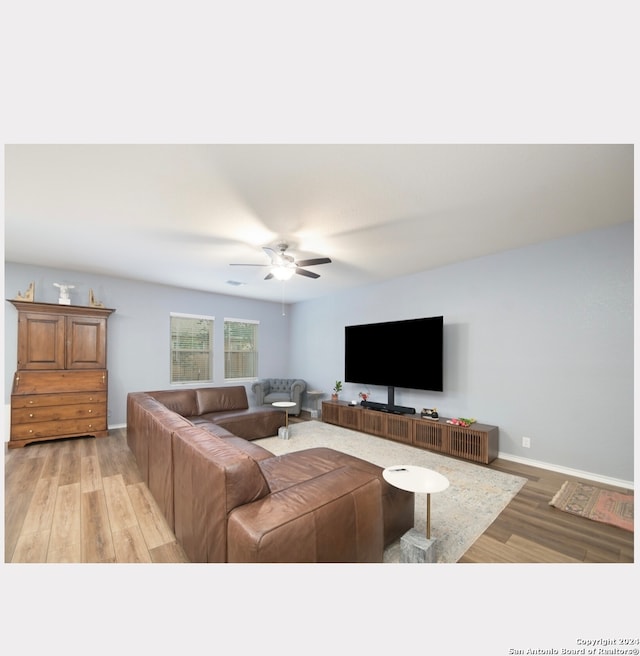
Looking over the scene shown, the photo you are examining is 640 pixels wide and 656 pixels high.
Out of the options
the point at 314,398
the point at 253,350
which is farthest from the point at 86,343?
the point at 314,398

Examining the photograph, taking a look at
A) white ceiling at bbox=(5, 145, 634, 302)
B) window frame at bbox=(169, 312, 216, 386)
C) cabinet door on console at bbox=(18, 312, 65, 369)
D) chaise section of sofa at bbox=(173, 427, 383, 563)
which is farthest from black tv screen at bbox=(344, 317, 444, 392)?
cabinet door on console at bbox=(18, 312, 65, 369)

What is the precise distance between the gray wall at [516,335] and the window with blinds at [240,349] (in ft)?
3.46

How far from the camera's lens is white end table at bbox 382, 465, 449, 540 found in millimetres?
1835

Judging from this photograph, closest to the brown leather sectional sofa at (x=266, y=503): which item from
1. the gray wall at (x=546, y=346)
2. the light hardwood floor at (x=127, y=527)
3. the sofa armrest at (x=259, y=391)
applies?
the light hardwood floor at (x=127, y=527)

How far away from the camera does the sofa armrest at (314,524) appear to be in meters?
1.30

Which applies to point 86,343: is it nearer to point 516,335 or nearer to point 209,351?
point 209,351

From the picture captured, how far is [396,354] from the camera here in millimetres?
4750

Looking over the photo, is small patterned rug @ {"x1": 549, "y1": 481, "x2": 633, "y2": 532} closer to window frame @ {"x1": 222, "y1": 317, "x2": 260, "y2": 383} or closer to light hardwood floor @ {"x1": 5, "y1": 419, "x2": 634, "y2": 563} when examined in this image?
light hardwood floor @ {"x1": 5, "y1": 419, "x2": 634, "y2": 563}

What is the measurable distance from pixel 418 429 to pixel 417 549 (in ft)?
8.49

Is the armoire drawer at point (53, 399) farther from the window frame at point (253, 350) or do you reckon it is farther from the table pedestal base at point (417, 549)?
the table pedestal base at point (417, 549)
